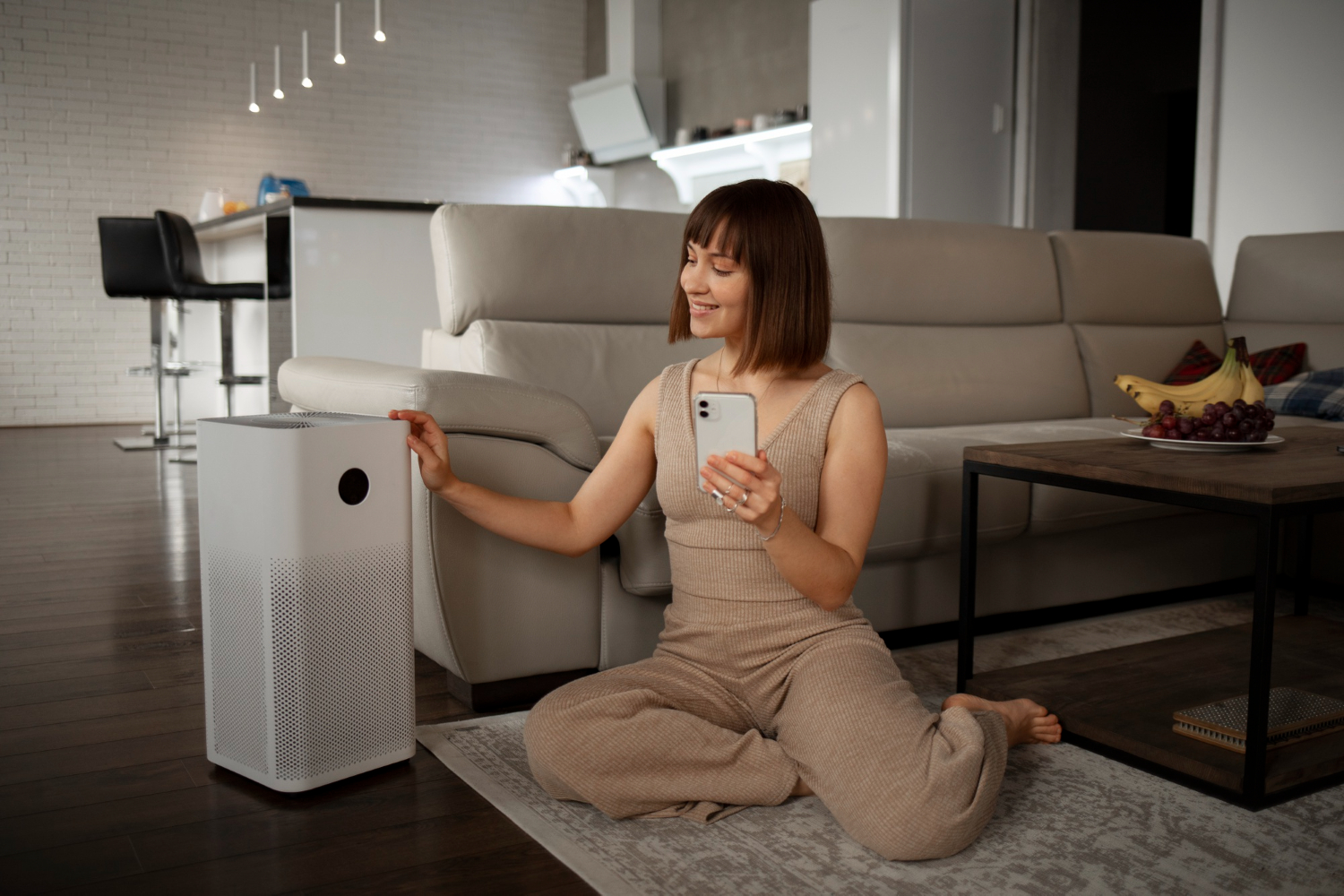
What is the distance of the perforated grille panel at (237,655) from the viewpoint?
1.46 m

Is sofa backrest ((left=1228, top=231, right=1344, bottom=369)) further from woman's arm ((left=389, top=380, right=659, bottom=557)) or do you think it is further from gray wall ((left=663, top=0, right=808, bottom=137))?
gray wall ((left=663, top=0, right=808, bottom=137))

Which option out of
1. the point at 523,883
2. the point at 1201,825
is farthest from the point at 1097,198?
the point at 523,883

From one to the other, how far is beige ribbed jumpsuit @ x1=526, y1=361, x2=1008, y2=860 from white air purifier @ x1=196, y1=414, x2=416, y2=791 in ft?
0.83

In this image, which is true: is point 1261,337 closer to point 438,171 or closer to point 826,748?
point 826,748

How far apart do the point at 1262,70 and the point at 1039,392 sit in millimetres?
2632

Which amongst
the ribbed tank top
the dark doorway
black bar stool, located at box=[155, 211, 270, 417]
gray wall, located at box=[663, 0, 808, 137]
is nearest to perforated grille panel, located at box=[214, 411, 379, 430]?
the ribbed tank top

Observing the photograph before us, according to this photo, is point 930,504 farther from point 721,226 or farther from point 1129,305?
point 1129,305

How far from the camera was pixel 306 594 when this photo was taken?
144 centimetres

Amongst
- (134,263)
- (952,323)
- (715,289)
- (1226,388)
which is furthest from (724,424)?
(134,263)

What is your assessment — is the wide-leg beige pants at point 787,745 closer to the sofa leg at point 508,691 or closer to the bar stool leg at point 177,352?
the sofa leg at point 508,691

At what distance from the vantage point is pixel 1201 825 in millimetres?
1439

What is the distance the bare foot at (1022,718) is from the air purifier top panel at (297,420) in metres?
0.95

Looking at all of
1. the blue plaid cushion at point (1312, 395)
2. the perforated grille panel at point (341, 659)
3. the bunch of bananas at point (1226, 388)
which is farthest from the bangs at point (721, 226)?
the blue plaid cushion at point (1312, 395)

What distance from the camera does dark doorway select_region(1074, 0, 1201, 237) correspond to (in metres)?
6.49
